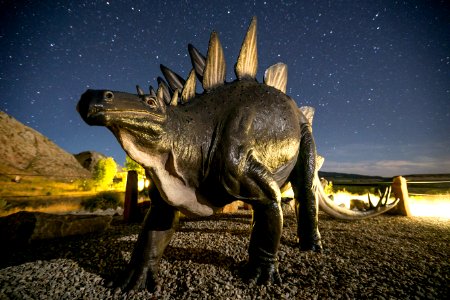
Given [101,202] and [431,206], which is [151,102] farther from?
[101,202]

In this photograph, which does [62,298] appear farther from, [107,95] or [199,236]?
[199,236]

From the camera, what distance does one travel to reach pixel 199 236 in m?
4.37

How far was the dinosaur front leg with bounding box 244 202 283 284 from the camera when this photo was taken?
211 cm

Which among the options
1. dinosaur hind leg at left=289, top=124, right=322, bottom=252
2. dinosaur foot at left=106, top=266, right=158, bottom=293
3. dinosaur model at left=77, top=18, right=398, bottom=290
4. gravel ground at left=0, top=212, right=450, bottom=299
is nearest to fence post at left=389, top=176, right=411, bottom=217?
gravel ground at left=0, top=212, right=450, bottom=299

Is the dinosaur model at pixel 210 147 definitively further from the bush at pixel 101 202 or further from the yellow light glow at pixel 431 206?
the bush at pixel 101 202

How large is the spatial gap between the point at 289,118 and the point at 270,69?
99 cm

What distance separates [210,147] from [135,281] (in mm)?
1570

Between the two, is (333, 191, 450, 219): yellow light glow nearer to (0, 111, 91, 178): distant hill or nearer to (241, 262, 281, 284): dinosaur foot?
(241, 262, 281, 284): dinosaur foot

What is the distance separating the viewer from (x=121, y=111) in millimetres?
1487

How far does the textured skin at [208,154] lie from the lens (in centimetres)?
168

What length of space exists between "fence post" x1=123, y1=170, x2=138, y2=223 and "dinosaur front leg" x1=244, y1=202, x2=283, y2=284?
15.3 feet

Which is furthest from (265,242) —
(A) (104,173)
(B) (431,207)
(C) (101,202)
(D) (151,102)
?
(A) (104,173)

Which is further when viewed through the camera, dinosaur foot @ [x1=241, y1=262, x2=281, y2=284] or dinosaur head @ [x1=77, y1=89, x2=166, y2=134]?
dinosaur foot @ [x1=241, y1=262, x2=281, y2=284]

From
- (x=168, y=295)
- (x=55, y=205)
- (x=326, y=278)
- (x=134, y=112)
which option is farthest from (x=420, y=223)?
(x=55, y=205)
